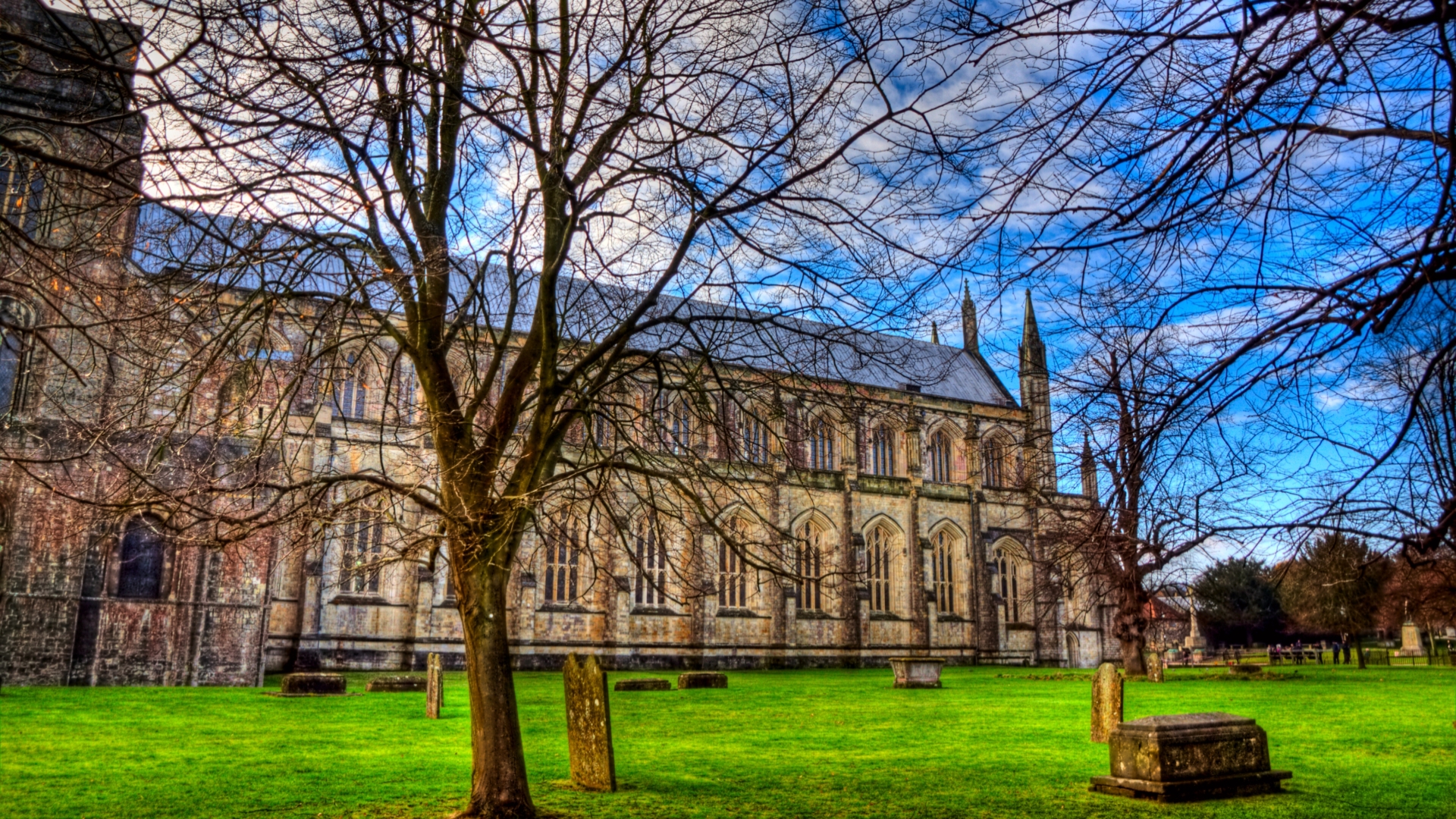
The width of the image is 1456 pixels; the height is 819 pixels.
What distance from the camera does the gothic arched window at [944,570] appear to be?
40.5m

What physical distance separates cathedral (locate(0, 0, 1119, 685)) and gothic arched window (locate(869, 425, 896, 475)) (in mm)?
196

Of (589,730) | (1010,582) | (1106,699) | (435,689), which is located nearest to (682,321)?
(589,730)

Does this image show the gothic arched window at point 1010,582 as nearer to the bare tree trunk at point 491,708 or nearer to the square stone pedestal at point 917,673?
the square stone pedestal at point 917,673

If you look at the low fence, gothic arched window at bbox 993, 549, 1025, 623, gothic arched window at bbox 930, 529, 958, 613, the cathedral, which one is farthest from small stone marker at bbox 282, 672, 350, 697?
the low fence

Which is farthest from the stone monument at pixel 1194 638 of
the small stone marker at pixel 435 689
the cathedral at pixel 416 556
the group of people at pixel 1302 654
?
the small stone marker at pixel 435 689

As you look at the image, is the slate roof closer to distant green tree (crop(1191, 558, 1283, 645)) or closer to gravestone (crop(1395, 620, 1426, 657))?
gravestone (crop(1395, 620, 1426, 657))

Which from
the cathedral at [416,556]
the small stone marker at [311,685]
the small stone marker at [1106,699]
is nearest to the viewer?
the cathedral at [416,556]

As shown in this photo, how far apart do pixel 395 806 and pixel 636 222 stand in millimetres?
5417

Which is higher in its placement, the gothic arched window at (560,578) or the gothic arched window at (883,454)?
the gothic arched window at (883,454)

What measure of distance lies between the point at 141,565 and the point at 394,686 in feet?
21.2

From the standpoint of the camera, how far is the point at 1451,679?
28875 mm

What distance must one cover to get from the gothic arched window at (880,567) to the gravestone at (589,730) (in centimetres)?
2970

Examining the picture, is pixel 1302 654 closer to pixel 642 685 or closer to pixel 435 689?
pixel 642 685

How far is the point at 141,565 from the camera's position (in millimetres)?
22656
